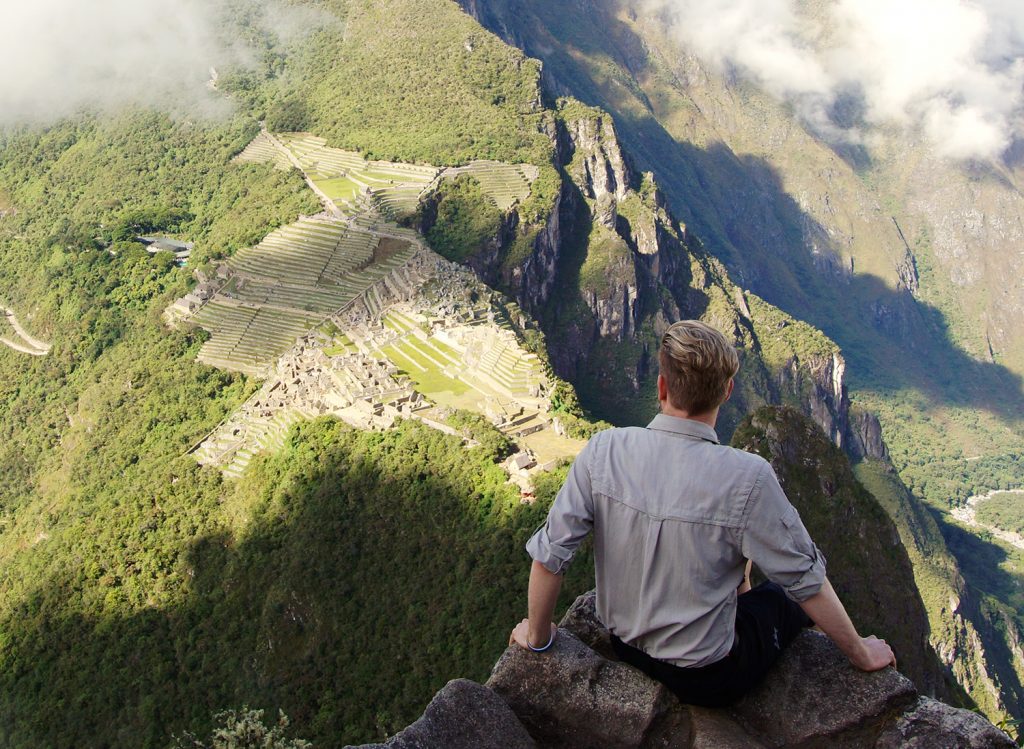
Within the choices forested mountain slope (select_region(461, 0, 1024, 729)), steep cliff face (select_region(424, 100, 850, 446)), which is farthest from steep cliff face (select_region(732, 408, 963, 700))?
forested mountain slope (select_region(461, 0, 1024, 729))

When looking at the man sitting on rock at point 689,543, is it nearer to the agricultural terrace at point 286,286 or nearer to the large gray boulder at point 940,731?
the large gray boulder at point 940,731

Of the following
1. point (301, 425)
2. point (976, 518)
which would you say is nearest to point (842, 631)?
point (301, 425)

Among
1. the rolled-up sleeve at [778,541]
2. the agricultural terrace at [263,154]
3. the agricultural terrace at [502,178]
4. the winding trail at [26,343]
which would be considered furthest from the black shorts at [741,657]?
the agricultural terrace at [263,154]

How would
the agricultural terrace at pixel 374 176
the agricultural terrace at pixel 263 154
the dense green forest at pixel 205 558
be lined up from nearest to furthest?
the dense green forest at pixel 205 558 < the agricultural terrace at pixel 374 176 < the agricultural terrace at pixel 263 154

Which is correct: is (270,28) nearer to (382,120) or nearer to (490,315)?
(382,120)

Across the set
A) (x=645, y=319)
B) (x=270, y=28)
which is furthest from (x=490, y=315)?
(x=270, y=28)

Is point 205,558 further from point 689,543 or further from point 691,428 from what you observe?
point 691,428
